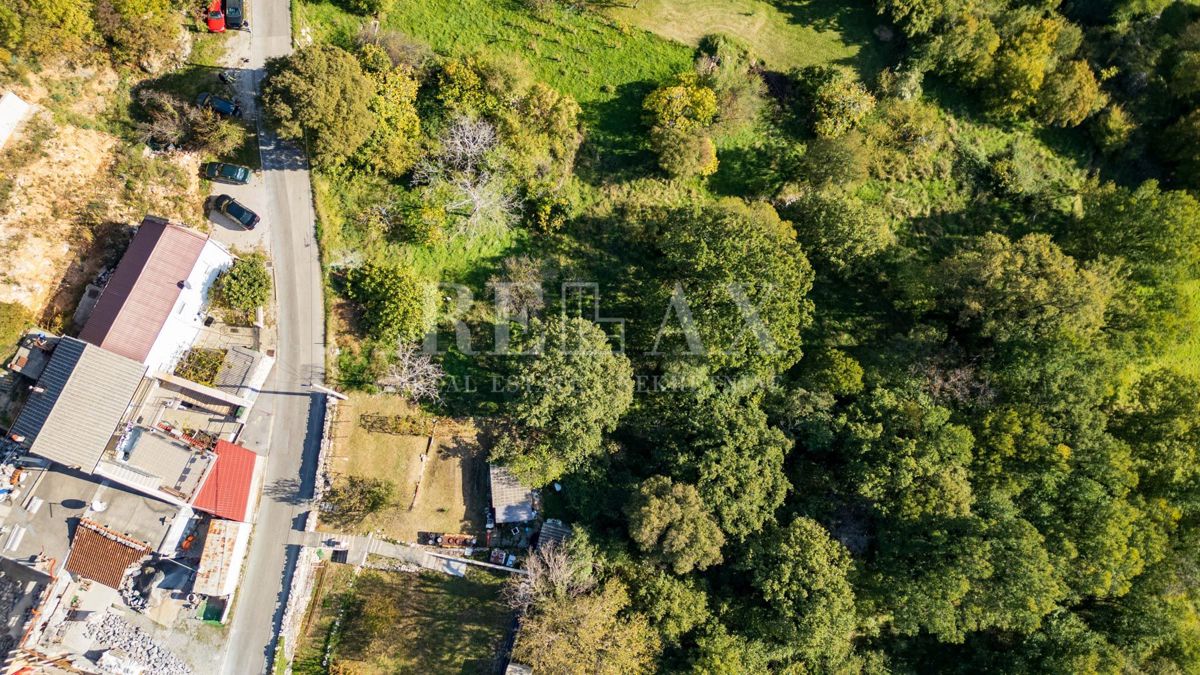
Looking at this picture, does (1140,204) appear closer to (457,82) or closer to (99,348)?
(457,82)

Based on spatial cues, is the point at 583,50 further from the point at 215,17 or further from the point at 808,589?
the point at 808,589

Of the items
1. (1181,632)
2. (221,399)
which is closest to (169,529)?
(221,399)

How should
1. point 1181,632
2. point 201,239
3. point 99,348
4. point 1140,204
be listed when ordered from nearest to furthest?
point 99,348 → point 201,239 → point 1181,632 → point 1140,204

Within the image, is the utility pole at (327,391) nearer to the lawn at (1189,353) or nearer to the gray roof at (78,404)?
the gray roof at (78,404)

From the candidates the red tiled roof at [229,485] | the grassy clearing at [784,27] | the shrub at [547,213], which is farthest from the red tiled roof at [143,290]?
the grassy clearing at [784,27]

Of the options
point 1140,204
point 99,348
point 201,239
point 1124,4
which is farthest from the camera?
point 1124,4

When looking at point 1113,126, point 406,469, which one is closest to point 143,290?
point 406,469
